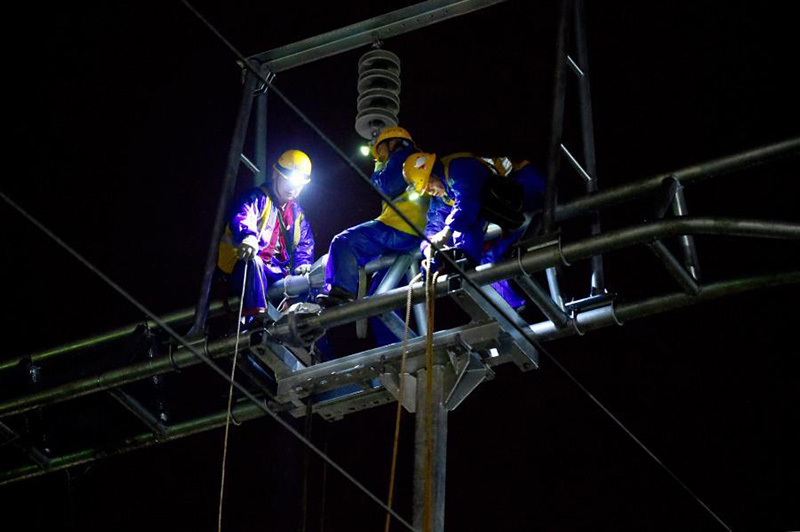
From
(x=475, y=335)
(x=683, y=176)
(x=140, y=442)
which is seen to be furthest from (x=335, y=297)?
(x=683, y=176)

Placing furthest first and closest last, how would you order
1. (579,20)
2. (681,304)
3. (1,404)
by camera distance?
(1,404), (579,20), (681,304)

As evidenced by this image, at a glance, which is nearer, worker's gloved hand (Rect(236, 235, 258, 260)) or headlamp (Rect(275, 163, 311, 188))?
worker's gloved hand (Rect(236, 235, 258, 260))

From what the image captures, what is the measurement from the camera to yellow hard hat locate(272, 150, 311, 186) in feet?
36.1

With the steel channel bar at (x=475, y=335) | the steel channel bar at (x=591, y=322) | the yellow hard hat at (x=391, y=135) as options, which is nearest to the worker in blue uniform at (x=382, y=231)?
the yellow hard hat at (x=391, y=135)

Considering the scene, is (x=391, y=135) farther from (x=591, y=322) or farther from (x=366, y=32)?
(x=591, y=322)

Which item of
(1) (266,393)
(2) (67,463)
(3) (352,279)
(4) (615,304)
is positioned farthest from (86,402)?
(4) (615,304)

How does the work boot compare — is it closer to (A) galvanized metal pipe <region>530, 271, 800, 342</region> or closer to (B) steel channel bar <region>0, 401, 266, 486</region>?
(B) steel channel bar <region>0, 401, 266, 486</region>

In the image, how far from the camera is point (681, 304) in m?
8.88

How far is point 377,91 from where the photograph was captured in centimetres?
1053

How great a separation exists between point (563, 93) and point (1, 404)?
483 centimetres

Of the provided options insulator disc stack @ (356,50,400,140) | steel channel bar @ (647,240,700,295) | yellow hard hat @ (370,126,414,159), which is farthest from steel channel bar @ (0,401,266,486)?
steel channel bar @ (647,240,700,295)

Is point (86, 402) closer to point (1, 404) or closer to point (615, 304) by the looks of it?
point (1, 404)

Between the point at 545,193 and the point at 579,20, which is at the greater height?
the point at 579,20

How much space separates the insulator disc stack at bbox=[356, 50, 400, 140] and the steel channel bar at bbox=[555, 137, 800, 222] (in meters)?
1.93
